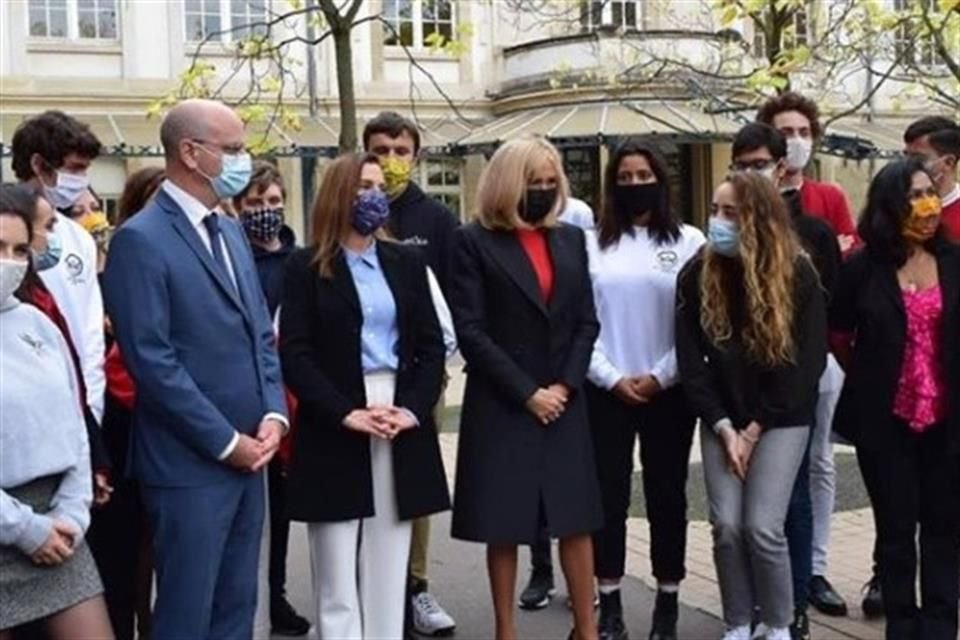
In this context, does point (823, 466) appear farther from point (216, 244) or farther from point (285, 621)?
point (216, 244)

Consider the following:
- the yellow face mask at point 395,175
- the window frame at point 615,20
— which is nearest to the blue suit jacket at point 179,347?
the yellow face mask at point 395,175

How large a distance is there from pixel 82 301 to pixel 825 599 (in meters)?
3.78

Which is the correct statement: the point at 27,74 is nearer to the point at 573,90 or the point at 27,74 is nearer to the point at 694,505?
the point at 573,90

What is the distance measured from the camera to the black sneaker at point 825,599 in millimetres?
6406

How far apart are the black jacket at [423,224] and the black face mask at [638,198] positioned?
0.79m

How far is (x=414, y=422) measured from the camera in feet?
16.8

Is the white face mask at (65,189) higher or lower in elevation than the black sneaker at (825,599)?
higher

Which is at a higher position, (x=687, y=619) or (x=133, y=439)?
(x=133, y=439)

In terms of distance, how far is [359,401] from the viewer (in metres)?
5.08

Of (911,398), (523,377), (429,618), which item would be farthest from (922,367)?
(429,618)

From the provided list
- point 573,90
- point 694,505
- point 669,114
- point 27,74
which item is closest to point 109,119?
point 27,74

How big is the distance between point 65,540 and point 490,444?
6.34 ft

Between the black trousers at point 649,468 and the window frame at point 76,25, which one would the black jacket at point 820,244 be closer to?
the black trousers at point 649,468

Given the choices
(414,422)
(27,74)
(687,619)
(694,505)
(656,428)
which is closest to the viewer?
(414,422)
